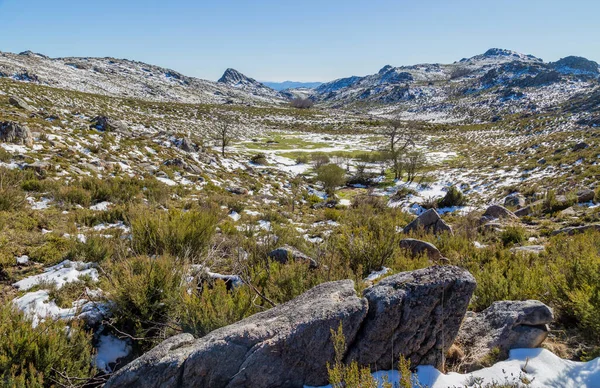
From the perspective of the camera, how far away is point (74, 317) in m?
3.59

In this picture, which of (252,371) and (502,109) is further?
(502,109)

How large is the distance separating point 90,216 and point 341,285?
7148 millimetres

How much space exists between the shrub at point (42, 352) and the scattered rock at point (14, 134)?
12.7 m

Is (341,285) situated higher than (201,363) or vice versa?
(341,285)

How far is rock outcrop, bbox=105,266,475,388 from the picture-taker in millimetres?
2381

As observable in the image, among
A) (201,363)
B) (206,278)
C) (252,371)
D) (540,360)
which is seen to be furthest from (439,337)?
(206,278)

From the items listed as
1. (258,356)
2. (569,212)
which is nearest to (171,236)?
(258,356)

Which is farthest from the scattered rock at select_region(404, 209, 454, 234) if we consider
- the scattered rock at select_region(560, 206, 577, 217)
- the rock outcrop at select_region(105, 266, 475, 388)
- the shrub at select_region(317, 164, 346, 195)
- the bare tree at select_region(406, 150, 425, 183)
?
the bare tree at select_region(406, 150, 425, 183)

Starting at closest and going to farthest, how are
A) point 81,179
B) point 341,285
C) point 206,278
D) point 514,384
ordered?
point 514,384 → point 341,285 → point 206,278 → point 81,179

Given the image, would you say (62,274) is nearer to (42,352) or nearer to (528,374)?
(42,352)

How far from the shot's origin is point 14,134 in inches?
482

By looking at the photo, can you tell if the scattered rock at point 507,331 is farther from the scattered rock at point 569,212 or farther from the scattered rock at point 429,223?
the scattered rock at point 569,212

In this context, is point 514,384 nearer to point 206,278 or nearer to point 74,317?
point 206,278

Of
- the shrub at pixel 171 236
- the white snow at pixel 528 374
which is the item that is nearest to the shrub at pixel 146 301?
the shrub at pixel 171 236
